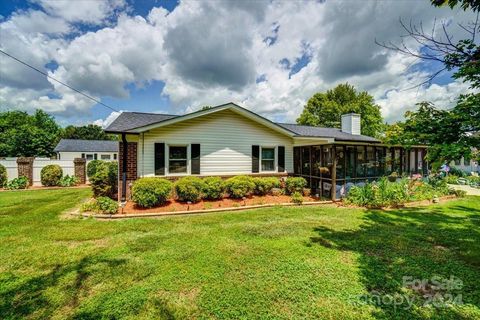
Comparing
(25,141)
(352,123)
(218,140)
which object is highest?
(25,141)

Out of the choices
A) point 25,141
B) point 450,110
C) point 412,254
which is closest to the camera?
point 450,110

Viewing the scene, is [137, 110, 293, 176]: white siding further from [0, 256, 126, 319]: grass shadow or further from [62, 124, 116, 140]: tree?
[62, 124, 116, 140]: tree

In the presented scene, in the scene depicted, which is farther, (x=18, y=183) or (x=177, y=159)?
(x=18, y=183)

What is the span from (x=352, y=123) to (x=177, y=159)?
13.0 m

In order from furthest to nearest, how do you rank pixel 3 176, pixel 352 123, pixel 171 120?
pixel 352 123, pixel 3 176, pixel 171 120

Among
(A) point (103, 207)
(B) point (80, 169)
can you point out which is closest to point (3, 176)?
(B) point (80, 169)

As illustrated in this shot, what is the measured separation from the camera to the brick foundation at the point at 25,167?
48.4ft

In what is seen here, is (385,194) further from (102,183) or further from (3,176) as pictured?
(3,176)

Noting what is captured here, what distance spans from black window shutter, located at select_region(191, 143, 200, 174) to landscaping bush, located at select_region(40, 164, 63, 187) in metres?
11.6

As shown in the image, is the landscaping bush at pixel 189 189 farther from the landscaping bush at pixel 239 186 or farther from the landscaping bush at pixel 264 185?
the landscaping bush at pixel 264 185

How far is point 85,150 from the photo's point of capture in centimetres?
3058

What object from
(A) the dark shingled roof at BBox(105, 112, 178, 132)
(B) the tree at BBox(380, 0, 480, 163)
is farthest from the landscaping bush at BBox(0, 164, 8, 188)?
(B) the tree at BBox(380, 0, 480, 163)

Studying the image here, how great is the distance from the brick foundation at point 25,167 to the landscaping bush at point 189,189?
43.3 feet

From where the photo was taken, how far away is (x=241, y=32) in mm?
11016
